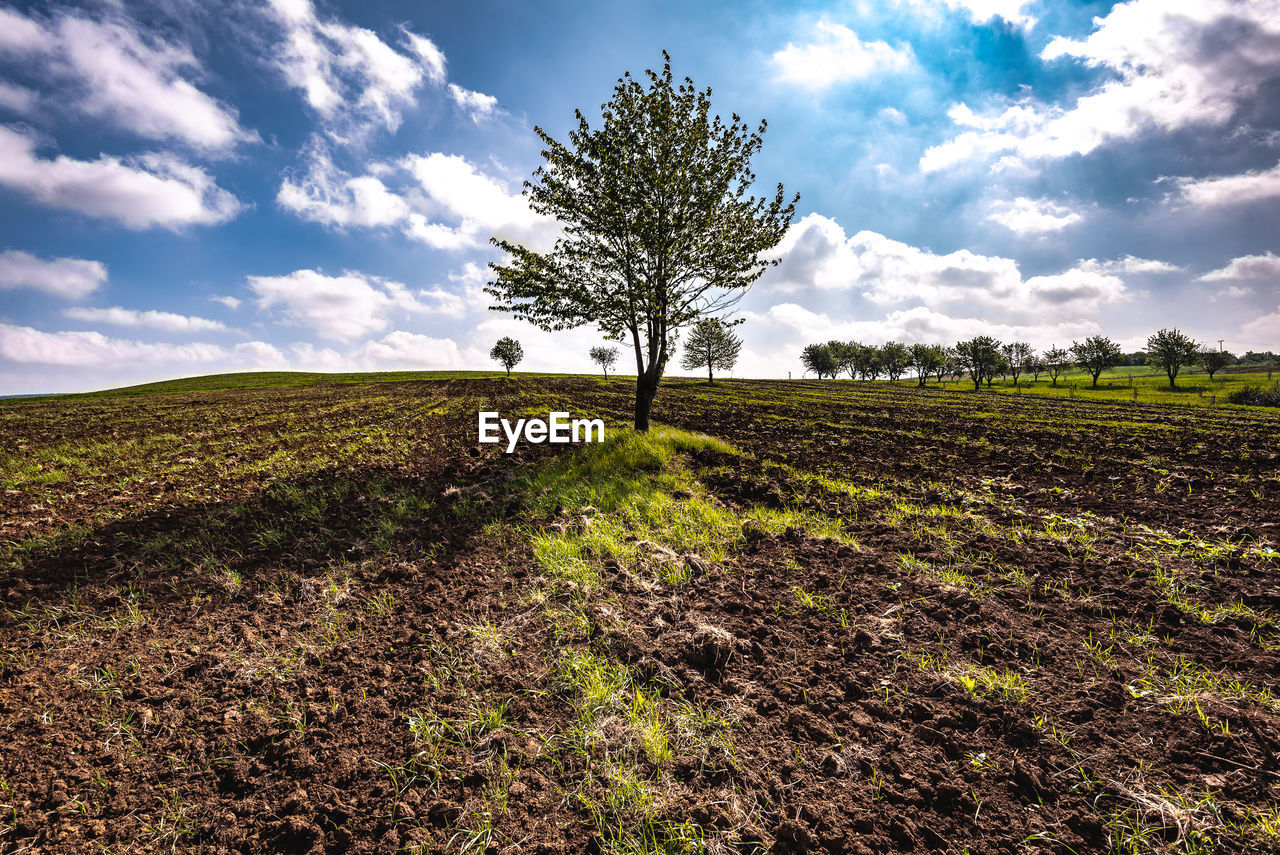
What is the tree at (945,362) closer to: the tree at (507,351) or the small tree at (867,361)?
the small tree at (867,361)

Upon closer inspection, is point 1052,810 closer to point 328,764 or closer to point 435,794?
point 435,794

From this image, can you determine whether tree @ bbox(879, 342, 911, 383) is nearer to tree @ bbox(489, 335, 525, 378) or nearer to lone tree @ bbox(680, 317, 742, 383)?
lone tree @ bbox(680, 317, 742, 383)

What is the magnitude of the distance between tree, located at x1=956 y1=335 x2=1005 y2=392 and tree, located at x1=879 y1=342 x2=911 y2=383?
70.8 ft

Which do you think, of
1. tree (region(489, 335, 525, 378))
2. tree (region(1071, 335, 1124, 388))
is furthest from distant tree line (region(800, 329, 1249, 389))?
tree (region(489, 335, 525, 378))

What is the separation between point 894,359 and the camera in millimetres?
130000

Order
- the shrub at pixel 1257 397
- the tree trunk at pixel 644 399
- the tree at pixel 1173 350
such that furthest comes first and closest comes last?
the tree at pixel 1173 350
the shrub at pixel 1257 397
the tree trunk at pixel 644 399

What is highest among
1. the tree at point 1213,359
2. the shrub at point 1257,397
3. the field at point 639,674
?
the tree at point 1213,359

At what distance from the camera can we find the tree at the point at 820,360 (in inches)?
4938

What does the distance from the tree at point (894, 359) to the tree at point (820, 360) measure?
1513 cm

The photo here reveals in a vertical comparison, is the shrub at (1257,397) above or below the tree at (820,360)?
below

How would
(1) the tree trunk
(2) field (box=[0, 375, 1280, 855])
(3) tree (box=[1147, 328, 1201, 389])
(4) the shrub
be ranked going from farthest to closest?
(3) tree (box=[1147, 328, 1201, 389])
(4) the shrub
(1) the tree trunk
(2) field (box=[0, 375, 1280, 855])

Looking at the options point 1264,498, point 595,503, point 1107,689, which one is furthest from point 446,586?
point 1264,498

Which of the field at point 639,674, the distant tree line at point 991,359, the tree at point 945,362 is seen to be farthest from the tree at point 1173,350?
the field at point 639,674

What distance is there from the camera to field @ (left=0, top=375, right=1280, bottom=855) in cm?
294
